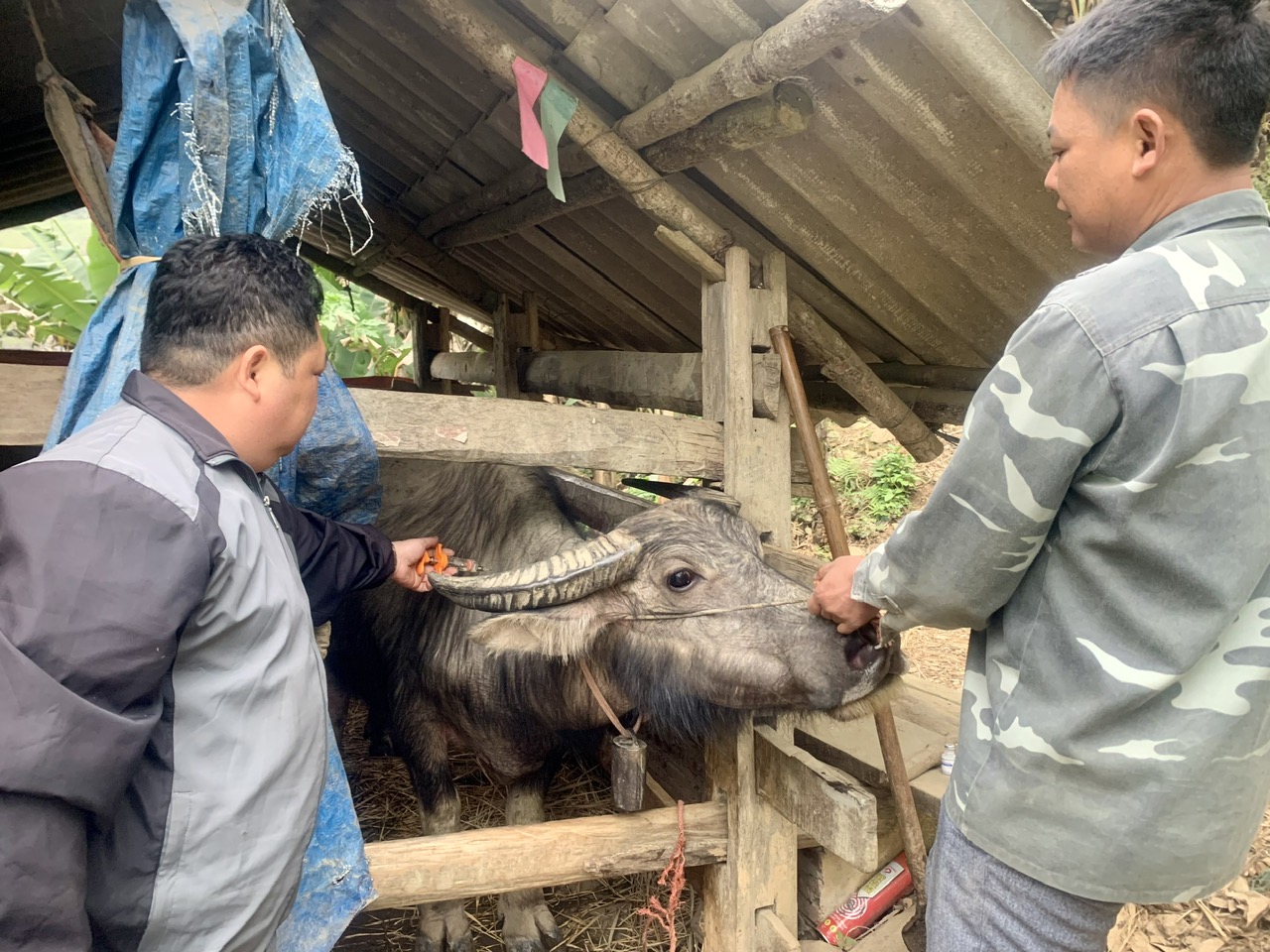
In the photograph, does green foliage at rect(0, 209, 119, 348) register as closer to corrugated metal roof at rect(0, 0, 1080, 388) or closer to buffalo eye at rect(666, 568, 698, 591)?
corrugated metal roof at rect(0, 0, 1080, 388)

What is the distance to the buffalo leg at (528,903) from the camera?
125 inches

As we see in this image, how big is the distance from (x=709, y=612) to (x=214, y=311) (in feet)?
5.15

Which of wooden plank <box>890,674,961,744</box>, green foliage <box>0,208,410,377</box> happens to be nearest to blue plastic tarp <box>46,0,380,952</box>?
green foliage <box>0,208,410,377</box>

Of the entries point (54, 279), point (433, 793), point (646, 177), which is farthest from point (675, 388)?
point (54, 279)

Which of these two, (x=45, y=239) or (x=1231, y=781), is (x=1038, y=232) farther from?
(x=45, y=239)

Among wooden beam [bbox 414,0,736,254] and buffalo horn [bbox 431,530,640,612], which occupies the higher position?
wooden beam [bbox 414,0,736,254]

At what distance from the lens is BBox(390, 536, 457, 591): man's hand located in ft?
8.29

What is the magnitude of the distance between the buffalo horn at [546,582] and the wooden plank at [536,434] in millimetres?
354

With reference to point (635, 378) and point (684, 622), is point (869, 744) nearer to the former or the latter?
point (684, 622)

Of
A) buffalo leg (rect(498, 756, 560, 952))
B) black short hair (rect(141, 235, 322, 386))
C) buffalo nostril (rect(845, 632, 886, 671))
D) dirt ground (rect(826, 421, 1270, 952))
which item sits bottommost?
dirt ground (rect(826, 421, 1270, 952))

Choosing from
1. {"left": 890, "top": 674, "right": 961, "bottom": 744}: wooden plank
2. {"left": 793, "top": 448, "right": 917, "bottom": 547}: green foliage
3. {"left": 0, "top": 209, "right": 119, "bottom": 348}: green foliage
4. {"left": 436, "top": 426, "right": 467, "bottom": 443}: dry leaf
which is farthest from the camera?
{"left": 793, "top": 448, "right": 917, "bottom": 547}: green foliage

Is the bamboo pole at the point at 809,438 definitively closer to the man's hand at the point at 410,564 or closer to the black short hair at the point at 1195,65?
the man's hand at the point at 410,564

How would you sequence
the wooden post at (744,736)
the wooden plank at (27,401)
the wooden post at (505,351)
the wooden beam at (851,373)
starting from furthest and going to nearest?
the wooden post at (505,351) < the wooden beam at (851,373) < the wooden post at (744,736) < the wooden plank at (27,401)

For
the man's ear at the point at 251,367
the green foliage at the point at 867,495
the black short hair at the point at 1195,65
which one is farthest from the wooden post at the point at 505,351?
the green foliage at the point at 867,495
